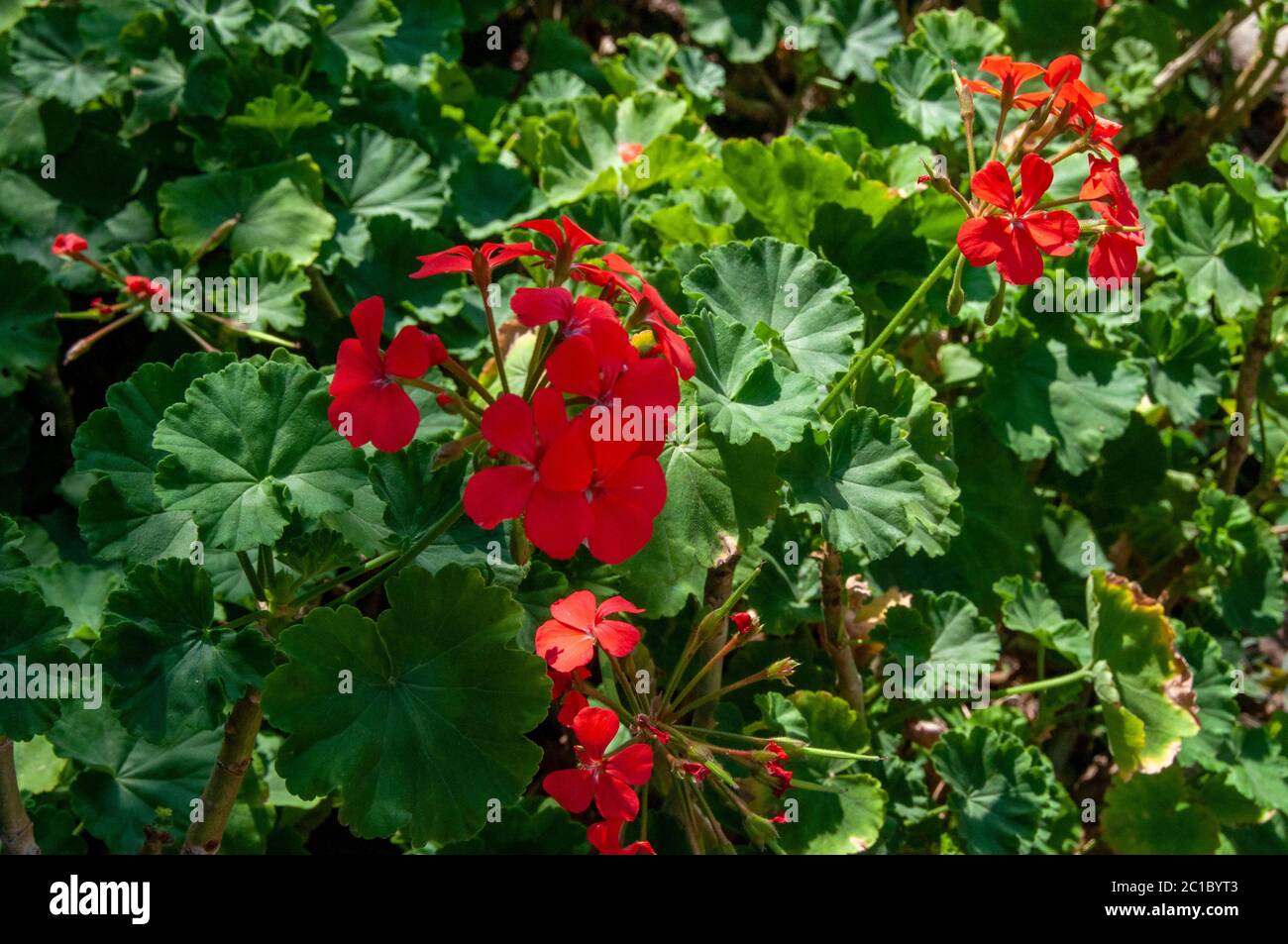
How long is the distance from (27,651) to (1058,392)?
7.31 feet

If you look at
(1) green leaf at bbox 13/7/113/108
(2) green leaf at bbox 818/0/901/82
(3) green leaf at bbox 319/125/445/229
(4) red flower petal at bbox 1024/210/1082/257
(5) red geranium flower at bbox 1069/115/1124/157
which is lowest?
(4) red flower petal at bbox 1024/210/1082/257

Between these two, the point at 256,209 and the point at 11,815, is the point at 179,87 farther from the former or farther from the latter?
the point at 11,815

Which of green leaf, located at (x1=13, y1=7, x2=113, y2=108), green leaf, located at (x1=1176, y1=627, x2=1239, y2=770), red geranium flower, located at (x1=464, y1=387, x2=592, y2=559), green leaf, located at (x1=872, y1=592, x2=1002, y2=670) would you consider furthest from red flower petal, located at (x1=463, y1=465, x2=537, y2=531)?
green leaf, located at (x1=13, y1=7, x2=113, y2=108)

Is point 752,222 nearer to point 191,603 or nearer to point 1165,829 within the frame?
point 191,603

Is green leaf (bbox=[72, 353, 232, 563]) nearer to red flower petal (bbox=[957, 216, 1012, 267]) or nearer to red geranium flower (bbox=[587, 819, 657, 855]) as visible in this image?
red geranium flower (bbox=[587, 819, 657, 855])

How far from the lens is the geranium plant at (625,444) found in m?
1.63

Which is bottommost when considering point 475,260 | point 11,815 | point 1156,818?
point 1156,818

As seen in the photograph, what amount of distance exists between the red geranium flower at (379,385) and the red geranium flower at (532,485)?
13 centimetres

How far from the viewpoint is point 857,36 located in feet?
12.1

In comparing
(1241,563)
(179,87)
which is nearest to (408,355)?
(179,87)

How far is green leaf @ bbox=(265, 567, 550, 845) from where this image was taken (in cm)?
161

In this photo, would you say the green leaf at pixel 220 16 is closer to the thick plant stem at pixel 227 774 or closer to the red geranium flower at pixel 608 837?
the thick plant stem at pixel 227 774

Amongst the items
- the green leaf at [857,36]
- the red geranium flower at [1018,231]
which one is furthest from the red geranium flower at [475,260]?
the green leaf at [857,36]

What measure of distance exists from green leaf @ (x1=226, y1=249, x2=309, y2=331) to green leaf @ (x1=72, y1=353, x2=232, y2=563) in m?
0.83
